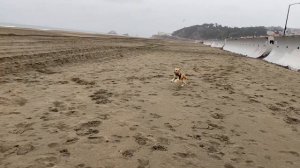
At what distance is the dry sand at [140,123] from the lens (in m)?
3.94

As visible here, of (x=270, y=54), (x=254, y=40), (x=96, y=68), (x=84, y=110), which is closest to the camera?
(x=84, y=110)

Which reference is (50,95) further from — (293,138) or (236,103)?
(293,138)

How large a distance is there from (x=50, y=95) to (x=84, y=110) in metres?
1.24

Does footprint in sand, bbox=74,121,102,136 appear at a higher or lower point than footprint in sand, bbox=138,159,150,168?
higher

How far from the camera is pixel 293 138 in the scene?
16.6 ft

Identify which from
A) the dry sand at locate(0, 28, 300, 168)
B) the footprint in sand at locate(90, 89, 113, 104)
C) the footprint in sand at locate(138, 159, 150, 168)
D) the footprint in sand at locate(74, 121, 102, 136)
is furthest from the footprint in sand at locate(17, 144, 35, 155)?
the footprint in sand at locate(90, 89, 113, 104)

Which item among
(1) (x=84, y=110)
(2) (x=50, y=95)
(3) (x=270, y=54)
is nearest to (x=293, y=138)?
(1) (x=84, y=110)

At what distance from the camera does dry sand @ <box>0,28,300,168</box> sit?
12.9 feet

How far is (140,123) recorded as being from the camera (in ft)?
17.0

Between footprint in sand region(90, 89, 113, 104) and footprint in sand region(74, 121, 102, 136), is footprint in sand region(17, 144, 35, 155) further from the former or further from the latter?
footprint in sand region(90, 89, 113, 104)

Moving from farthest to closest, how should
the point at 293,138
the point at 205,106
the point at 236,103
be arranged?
the point at 236,103, the point at 205,106, the point at 293,138

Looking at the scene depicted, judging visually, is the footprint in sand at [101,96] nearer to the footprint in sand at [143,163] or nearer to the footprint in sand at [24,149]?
the footprint in sand at [24,149]

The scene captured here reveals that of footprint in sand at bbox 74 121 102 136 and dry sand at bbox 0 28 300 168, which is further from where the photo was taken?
footprint in sand at bbox 74 121 102 136

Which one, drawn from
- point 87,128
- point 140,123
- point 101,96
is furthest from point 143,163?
point 101,96
